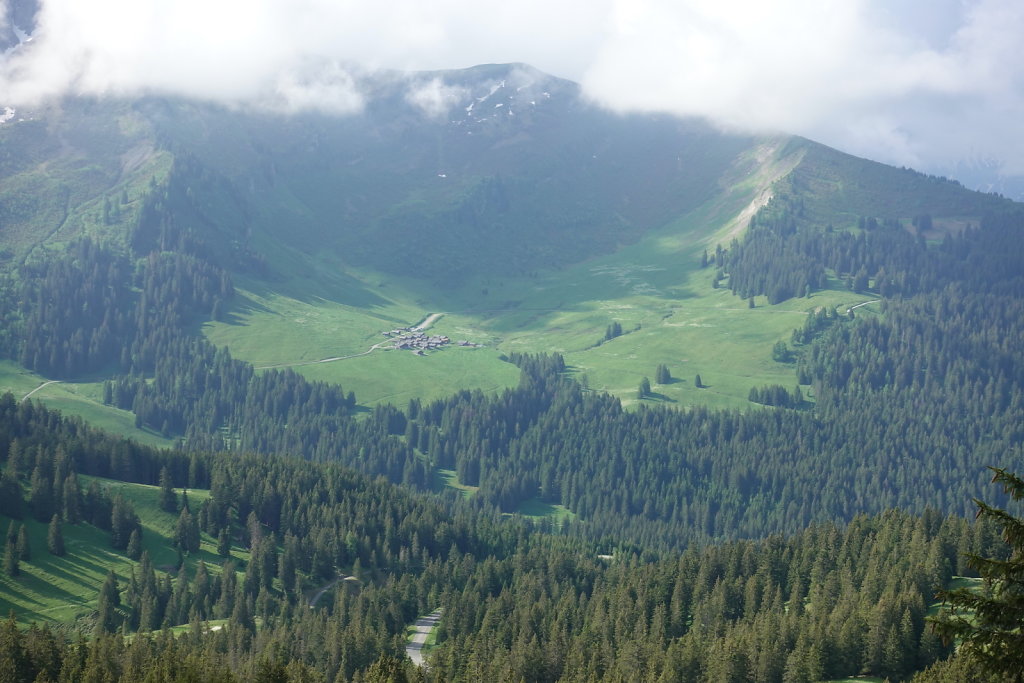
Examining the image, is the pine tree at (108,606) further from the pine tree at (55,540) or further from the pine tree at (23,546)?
the pine tree at (23,546)

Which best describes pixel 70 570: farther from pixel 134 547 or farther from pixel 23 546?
pixel 134 547

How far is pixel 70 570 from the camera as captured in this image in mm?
179500

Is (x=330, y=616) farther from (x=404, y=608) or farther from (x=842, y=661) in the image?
(x=842, y=661)

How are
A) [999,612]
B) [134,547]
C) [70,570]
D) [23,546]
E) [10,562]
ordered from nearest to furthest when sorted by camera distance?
1. [999,612]
2. [10,562]
3. [23,546]
4. [70,570]
5. [134,547]

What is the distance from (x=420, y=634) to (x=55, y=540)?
200 ft

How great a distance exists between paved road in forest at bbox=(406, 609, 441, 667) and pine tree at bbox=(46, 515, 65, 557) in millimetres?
58552

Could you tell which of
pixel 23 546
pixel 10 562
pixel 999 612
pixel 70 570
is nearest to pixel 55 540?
pixel 70 570

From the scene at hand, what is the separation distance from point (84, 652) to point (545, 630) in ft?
207

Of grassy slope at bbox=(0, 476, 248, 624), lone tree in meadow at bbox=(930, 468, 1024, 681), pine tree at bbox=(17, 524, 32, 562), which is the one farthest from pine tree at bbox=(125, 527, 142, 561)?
lone tree in meadow at bbox=(930, 468, 1024, 681)

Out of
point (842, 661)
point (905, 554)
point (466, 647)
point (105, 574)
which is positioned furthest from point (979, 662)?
point (105, 574)

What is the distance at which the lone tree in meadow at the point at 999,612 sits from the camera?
128ft

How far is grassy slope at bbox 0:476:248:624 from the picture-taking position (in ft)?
549

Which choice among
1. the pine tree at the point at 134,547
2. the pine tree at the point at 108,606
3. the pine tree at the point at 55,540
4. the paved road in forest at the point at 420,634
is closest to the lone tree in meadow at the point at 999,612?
the paved road in forest at the point at 420,634

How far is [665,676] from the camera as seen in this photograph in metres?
125
